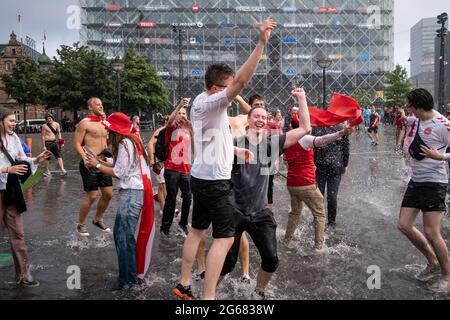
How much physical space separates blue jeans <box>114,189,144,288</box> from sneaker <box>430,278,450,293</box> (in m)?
2.95

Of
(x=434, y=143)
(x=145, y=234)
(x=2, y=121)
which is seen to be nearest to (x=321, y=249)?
(x=434, y=143)

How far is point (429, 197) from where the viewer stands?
4.42 meters

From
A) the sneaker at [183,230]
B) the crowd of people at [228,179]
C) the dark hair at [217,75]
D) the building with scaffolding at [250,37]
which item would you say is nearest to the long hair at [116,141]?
the crowd of people at [228,179]

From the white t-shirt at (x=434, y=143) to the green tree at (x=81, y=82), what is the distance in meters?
42.5

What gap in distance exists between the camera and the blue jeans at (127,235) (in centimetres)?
438

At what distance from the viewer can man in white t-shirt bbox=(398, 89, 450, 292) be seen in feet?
14.3

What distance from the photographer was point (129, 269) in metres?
4.38

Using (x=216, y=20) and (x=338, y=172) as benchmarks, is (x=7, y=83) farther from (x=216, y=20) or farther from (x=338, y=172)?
(x=338, y=172)

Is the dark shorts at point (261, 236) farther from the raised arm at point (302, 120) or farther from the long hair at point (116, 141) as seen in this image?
the long hair at point (116, 141)

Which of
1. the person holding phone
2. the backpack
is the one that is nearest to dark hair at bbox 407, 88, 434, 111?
the backpack

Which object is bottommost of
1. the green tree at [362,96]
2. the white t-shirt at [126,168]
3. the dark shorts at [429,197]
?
the dark shorts at [429,197]

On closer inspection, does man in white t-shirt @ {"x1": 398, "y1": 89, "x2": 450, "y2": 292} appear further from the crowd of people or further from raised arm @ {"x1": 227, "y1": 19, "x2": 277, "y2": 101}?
raised arm @ {"x1": 227, "y1": 19, "x2": 277, "y2": 101}

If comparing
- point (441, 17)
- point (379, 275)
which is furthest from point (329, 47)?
point (379, 275)
